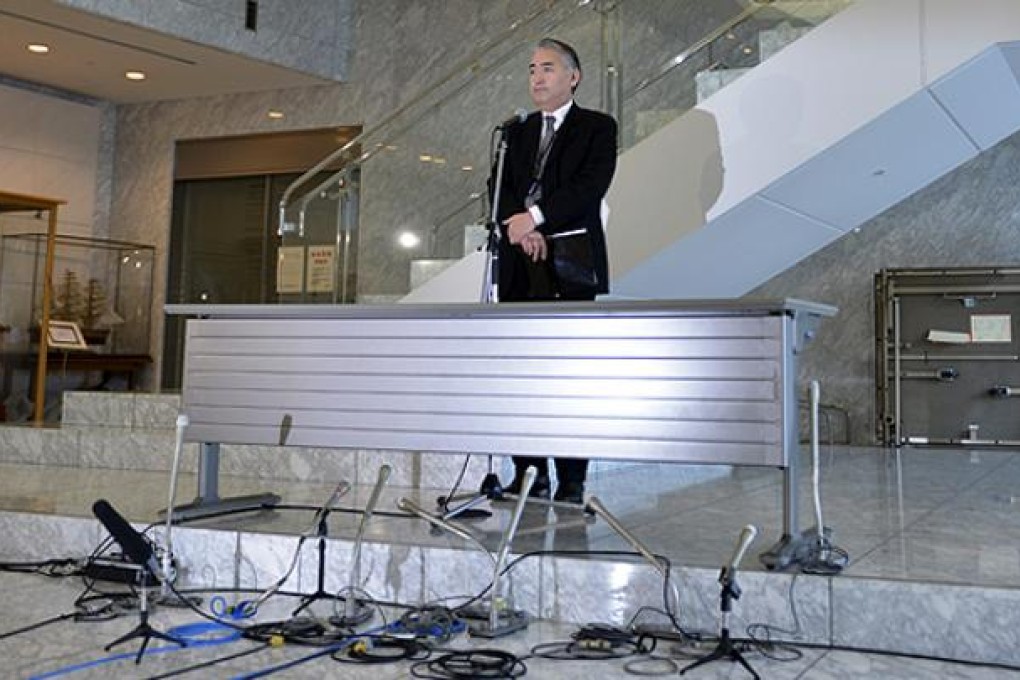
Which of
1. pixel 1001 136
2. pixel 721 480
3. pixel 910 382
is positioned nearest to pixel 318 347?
pixel 721 480

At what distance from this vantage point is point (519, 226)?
3002mm

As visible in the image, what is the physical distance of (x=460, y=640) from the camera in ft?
7.06

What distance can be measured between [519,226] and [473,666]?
4.84 ft

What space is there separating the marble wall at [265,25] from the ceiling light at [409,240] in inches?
101

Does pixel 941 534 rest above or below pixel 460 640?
above

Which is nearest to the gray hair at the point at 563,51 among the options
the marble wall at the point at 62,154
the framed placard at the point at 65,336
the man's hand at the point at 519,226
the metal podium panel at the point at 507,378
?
the man's hand at the point at 519,226

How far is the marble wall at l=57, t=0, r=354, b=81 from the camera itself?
261 inches

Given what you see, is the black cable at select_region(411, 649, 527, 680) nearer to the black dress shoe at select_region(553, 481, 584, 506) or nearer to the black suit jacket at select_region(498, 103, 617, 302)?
the black dress shoe at select_region(553, 481, 584, 506)

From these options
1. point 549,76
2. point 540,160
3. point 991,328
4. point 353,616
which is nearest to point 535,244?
point 540,160

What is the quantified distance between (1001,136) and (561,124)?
317cm

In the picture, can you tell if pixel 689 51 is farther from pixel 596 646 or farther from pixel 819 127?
pixel 596 646

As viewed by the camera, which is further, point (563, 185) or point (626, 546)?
point (563, 185)

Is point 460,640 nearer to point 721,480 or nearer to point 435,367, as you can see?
point 435,367

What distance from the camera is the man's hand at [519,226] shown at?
9.84ft
